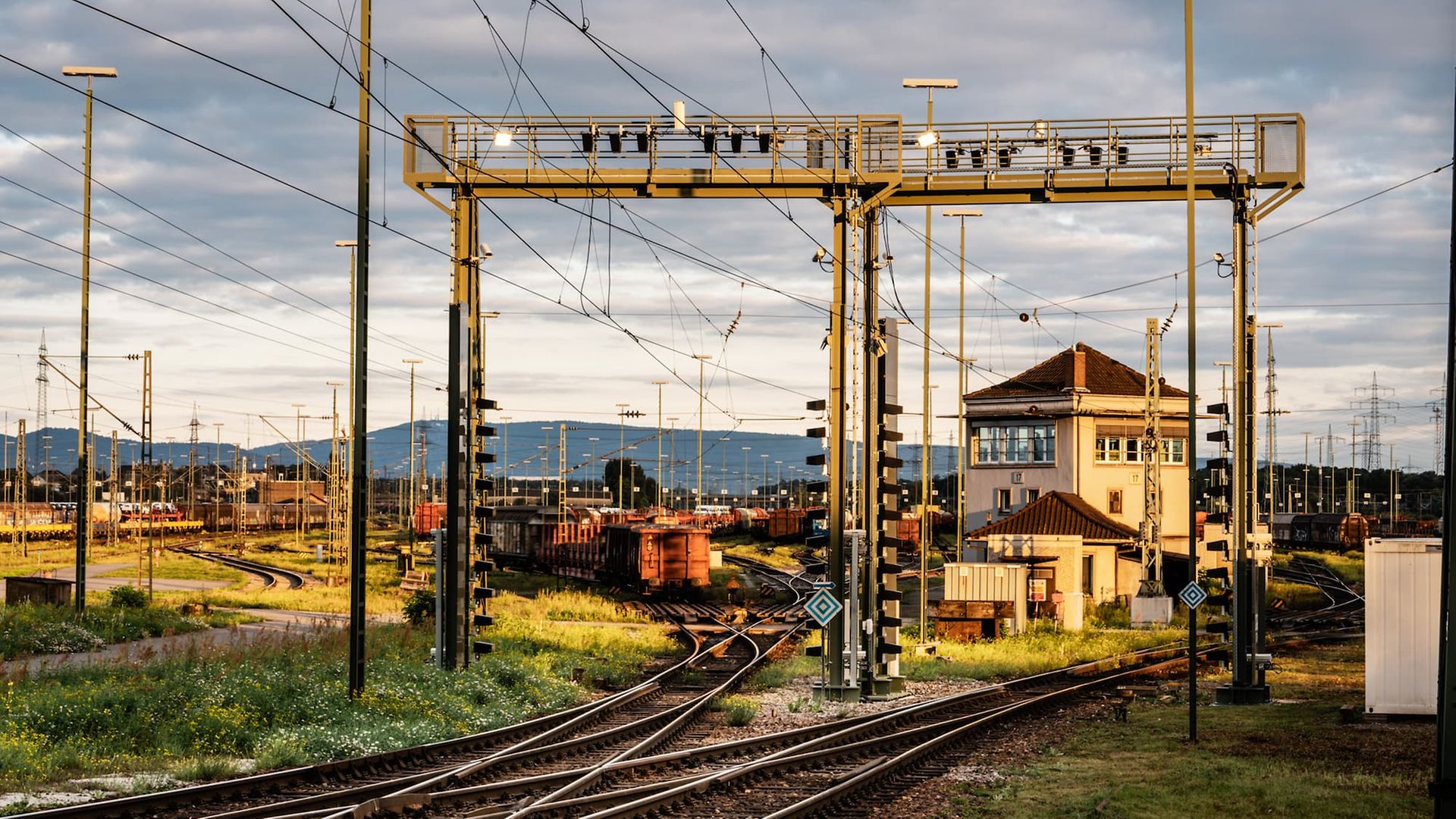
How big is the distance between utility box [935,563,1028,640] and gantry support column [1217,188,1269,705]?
11904 millimetres

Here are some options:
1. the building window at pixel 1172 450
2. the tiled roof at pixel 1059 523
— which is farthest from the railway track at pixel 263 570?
the building window at pixel 1172 450

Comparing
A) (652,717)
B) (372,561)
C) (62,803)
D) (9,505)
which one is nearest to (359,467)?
(652,717)

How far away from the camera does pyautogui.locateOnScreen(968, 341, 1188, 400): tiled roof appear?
6512 cm

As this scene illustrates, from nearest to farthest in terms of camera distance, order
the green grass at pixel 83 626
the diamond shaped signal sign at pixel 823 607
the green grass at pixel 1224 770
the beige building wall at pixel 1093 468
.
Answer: the green grass at pixel 1224 770 < the diamond shaped signal sign at pixel 823 607 < the green grass at pixel 83 626 < the beige building wall at pixel 1093 468

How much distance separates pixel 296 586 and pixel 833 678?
3848 centimetres

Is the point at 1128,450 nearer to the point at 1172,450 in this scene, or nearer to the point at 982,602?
the point at 1172,450

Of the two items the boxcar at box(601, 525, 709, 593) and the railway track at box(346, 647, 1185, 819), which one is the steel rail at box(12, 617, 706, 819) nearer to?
the railway track at box(346, 647, 1185, 819)

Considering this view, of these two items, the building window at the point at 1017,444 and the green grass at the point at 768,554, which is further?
the green grass at the point at 768,554

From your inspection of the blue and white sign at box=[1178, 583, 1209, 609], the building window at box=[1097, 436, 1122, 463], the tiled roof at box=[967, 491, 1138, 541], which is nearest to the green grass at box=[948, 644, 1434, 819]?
the blue and white sign at box=[1178, 583, 1209, 609]

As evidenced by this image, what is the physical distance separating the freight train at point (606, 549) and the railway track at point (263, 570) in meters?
7.49

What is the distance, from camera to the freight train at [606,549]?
55875mm

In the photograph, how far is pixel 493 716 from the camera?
23.2 metres

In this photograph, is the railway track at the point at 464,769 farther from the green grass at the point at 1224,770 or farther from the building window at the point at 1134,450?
the building window at the point at 1134,450

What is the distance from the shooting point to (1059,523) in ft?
181
